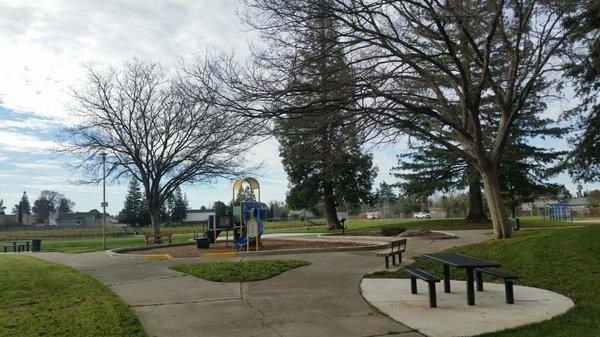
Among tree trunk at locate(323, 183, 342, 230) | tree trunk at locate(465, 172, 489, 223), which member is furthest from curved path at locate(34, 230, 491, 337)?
tree trunk at locate(323, 183, 342, 230)

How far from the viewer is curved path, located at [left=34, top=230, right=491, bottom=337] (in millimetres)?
7008

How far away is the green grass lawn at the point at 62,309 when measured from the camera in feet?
22.7

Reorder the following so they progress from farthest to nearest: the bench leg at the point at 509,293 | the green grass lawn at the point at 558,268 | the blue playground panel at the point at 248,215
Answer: the blue playground panel at the point at 248,215 < the bench leg at the point at 509,293 < the green grass lawn at the point at 558,268

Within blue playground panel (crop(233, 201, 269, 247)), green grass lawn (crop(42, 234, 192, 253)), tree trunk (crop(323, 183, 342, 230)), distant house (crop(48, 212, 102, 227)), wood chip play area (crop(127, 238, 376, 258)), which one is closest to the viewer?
wood chip play area (crop(127, 238, 376, 258))

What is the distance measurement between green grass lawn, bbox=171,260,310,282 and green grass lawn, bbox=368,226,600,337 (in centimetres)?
252

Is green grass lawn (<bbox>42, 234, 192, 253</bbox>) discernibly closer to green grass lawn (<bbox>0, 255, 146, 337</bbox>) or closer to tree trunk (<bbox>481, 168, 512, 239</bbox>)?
green grass lawn (<bbox>0, 255, 146, 337</bbox>)

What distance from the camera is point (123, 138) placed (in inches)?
1155

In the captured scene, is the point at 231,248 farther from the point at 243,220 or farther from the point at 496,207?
the point at 496,207

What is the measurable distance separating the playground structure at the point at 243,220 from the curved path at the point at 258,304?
577cm

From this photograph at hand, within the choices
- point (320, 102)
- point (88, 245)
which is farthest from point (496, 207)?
point (88, 245)

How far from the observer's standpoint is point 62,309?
835cm

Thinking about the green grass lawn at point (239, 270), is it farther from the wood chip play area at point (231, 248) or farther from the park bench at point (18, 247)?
the park bench at point (18, 247)

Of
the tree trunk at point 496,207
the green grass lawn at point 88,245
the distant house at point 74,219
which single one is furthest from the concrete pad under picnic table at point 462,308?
the distant house at point 74,219

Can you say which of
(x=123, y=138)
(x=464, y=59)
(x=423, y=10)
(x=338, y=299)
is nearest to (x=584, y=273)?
(x=338, y=299)
